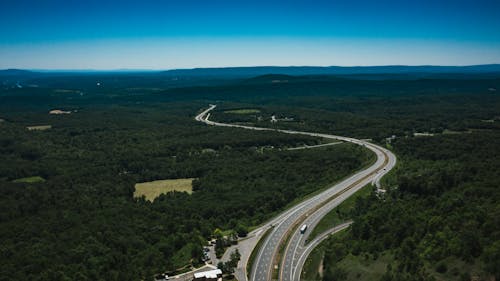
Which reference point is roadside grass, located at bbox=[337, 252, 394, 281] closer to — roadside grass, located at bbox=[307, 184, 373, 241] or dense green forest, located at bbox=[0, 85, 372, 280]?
roadside grass, located at bbox=[307, 184, 373, 241]

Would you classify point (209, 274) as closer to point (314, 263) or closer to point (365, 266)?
point (314, 263)

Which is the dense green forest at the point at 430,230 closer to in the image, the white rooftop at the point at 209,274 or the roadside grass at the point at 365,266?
the roadside grass at the point at 365,266

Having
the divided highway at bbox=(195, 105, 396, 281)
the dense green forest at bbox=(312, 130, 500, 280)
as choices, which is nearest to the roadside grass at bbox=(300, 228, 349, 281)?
the divided highway at bbox=(195, 105, 396, 281)

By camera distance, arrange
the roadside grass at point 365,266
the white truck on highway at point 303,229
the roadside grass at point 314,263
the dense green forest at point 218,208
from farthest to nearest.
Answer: the white truck on highway at point 303,229 < the roadside grass at point 314,263 < the dense green forest at point 218,208 < the roadside grass at point 365,266

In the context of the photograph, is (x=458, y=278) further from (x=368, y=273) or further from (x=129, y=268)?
(x=129, y=268)

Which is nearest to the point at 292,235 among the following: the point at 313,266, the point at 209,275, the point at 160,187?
the point at 313,266

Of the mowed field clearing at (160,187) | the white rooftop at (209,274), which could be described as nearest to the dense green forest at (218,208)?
the mowed field clearing at (160,187)
